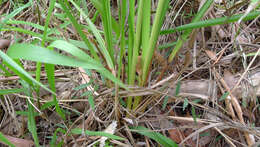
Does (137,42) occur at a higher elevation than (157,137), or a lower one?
higher

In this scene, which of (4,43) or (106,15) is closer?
(106,15)

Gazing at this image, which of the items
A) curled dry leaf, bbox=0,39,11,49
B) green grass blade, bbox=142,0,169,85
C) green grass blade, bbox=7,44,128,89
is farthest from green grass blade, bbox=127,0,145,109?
curled dry leaf, bbox=0,39,11,49

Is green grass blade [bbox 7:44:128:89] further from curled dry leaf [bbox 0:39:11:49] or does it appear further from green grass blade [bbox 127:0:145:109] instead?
curled dry leaf [bbox 0:39:11:49]

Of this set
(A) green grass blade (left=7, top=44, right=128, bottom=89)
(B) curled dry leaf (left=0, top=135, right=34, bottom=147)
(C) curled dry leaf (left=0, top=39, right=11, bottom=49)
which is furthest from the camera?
(C) curled dry leaf (left=0, top=39, right=11, bottom=49)

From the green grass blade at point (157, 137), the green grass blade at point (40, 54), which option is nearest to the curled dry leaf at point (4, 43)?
the green grass blade at point (40, 54)

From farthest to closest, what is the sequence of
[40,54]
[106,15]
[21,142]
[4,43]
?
[4,43] → [21,142] → [106,15] → [40,54]

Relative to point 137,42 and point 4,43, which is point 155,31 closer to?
point 137,42

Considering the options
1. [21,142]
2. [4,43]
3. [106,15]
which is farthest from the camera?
[4,43]

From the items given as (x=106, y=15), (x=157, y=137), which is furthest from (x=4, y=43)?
(x=157, y=137)

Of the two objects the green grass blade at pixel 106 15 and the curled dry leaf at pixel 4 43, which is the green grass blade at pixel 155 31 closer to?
the green grass blade at pixel 106 15

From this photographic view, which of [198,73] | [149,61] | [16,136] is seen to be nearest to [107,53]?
[149,61]
